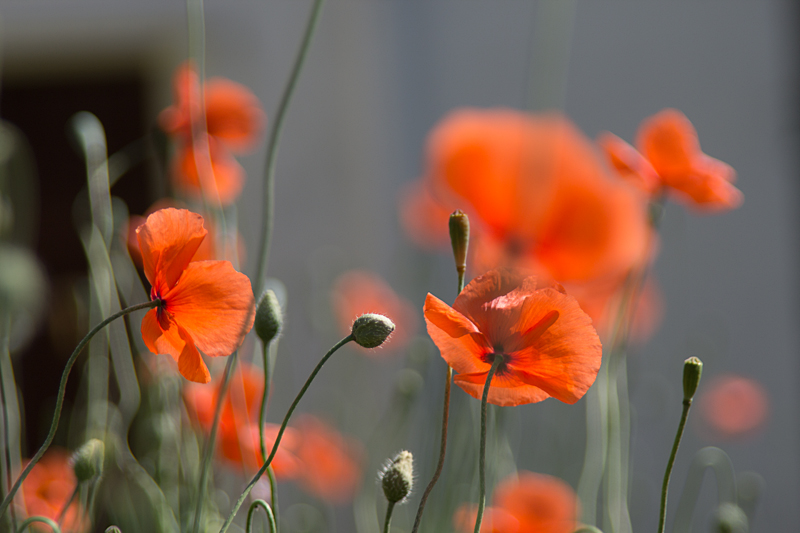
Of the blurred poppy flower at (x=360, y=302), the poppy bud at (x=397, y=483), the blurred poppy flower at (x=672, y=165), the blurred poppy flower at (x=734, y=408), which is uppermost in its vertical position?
the blurred poppy flower at (x=672, y=165)

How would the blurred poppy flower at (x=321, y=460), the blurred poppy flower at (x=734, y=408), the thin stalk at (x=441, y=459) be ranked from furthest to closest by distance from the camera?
the blurred poppy flower at (x=734, y=408) → the blurred poppy flower at (x=321, y=460) → the thin stalk at (x=441, y=459)

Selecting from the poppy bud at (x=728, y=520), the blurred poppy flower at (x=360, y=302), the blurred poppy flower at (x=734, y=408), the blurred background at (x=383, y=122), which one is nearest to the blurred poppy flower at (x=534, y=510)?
the poppy bud at (x=728, y=520)

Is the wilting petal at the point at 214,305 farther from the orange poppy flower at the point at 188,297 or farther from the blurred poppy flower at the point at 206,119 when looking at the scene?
the blurred poppy flower at the point at 206,119

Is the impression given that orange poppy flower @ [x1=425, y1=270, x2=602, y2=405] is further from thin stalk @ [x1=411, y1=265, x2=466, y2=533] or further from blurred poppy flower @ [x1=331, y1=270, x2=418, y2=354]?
blurred poppy flower @ [x1=331, y1=270, x2=418, y2=354]

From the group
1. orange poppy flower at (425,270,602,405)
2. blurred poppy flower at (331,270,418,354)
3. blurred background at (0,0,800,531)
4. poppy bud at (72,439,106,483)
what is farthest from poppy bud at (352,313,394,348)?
blurred background at (0,0,800,531)

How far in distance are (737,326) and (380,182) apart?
42.2 inches

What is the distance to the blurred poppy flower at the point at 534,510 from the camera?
1.22 feet

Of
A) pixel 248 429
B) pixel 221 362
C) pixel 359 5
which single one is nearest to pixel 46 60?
pixel 359 5

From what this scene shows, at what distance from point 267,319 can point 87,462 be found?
0.28 ft

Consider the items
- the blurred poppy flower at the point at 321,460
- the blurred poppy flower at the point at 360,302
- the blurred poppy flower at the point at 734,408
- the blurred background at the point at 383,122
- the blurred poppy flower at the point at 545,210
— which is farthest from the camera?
the blurred background at the point at 383,122

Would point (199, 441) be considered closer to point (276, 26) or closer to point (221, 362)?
point (221, 362)

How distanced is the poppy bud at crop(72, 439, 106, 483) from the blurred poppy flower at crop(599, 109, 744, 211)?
0.28m

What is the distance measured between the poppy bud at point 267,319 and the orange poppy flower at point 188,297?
0.07 ft

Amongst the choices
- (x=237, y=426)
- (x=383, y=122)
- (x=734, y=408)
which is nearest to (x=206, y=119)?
(x=237, y=426)
